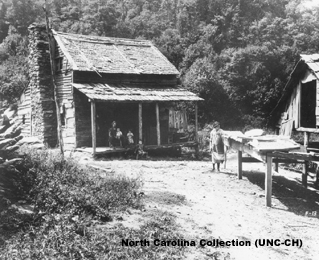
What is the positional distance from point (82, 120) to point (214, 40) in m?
22.5

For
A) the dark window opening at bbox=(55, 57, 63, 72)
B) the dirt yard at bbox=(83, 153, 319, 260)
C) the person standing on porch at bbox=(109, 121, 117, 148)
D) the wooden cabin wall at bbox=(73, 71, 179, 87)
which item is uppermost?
the dark window opening at bbox=(55, 57, 63, 72)

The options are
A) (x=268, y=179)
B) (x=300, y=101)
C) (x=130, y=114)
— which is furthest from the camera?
(x=130, y=114)

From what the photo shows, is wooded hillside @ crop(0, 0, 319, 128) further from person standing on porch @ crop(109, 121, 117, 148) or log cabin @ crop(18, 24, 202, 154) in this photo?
person standing on porch @ crop(109, 121, 117, 148)

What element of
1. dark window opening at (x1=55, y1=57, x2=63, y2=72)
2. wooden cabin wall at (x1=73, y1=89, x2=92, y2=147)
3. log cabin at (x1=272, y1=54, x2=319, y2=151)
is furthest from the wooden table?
dark window opening at (x1=55, y1=57, x2=63, y2=72)

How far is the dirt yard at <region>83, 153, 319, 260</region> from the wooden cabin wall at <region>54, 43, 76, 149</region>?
7.14 metres

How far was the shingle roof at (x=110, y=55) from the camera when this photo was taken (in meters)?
19.8

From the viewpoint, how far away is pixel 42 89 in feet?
70.0

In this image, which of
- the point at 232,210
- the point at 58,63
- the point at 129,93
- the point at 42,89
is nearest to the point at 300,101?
the point at 232,210

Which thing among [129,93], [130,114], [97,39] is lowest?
[130,114]

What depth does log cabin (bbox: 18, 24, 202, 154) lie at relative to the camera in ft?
62.9

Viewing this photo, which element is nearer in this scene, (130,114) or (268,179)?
(268,179)

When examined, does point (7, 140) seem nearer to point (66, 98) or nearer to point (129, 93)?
point (129, 93)

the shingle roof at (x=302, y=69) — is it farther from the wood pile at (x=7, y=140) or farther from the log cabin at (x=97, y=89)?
the wood pile at (x=7, y=140)

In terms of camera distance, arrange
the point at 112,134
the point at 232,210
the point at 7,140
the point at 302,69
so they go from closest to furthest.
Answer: the point at 7,140, the point at 232,210, the point at 302,69, the point at 112,134
